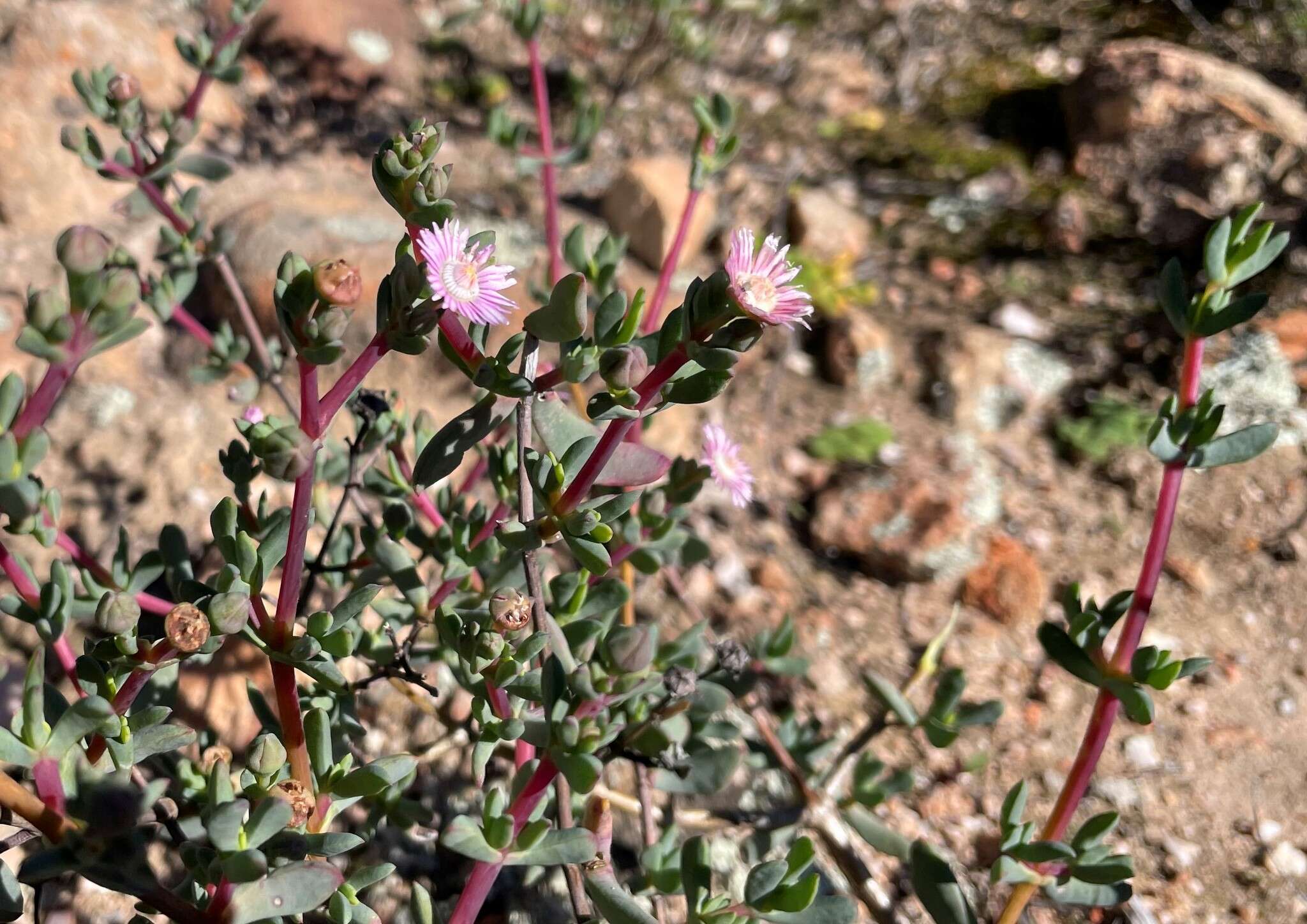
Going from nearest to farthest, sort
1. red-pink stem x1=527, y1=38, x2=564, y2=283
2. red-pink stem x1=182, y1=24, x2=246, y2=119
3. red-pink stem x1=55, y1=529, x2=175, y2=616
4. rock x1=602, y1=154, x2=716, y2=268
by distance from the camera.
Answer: red-pink stem x1=55, y1=529, x2=175, y2=616 → red-pink stem x1=182, y1=24, x2=246, y2=119 → red-pink stem x1=527, y1=38, x2=564, y2=283 → rock x1=602, y1=154, x2=716, y2=268

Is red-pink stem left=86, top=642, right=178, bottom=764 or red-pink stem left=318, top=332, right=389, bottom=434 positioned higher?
red-pink stem left=318, top=332, right=389, bottom=434

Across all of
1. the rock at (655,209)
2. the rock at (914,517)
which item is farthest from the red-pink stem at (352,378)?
the rock at (655,209)

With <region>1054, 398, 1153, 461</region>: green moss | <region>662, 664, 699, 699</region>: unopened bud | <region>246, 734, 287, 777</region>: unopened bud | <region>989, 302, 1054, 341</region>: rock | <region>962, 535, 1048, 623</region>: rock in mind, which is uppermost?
<region>246, 734, 287, 777</region>: unopened bud

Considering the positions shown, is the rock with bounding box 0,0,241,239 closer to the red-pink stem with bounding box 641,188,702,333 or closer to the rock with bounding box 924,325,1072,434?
the red-pink stem with bounding box 641,188,702,333

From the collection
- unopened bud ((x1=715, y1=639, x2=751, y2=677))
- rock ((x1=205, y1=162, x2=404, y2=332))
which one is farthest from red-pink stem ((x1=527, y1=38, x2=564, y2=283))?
unopened bud ((x1=715, y1=639, x2=751, y2=677))

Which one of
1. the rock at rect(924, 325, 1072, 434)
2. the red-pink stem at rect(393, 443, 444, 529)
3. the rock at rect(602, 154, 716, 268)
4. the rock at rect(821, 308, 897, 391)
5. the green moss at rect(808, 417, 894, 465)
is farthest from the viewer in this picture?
the rock at rect(602, 154, 716, 268)

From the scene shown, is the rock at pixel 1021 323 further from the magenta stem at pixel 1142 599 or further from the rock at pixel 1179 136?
the magenta stem at pixel 1142 599

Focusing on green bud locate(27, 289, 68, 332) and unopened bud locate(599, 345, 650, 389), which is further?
unopened bud locate(599, 345, 650, 389)
